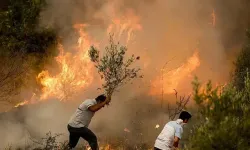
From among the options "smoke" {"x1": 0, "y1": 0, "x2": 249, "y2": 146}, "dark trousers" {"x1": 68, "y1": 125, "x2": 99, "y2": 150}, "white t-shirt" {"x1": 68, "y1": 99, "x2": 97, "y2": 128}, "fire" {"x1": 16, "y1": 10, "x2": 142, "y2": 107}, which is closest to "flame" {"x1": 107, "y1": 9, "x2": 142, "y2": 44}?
"fire" {"x1": 16, "y1": 10, "x2": 142, "y2": 107}

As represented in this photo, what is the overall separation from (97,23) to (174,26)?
3.82 metres

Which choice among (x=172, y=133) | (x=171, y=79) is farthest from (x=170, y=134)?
(x=171, y=79)

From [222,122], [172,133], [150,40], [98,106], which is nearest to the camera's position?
[222,122]

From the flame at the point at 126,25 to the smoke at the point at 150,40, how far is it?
14 cm

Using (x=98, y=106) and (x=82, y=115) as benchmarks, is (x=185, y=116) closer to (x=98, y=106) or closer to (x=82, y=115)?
(x=98, y=106)

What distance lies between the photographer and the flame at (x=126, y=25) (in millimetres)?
18323

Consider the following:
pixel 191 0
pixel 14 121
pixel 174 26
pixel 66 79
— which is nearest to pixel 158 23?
pixel 174 26

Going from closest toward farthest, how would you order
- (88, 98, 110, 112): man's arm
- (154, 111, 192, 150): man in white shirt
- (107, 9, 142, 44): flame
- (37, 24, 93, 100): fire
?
(154, 111, 192, 150): man in white shirt → (88, 98, 110, 112): man's arm → (37, 24, 93, 100): fire → (107, 9, 142, 44): flame

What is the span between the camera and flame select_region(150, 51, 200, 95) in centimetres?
1850

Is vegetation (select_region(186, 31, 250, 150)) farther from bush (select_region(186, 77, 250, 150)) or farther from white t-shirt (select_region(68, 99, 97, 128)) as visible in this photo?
white t-shirt (select_region(68, 99, 97, 128))

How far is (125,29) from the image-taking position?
1847 cm

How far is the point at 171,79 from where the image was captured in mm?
18672

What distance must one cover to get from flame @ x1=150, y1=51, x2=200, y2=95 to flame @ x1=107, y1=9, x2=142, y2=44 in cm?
242

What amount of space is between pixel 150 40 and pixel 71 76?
420 centimetres
